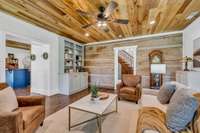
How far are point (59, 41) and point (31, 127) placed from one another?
386 centimetres

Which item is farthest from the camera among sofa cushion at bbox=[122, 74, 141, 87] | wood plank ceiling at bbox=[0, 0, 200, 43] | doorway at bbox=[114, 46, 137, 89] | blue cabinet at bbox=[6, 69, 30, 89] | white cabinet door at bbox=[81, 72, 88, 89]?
blue cabinet at bbox=[6, 69, 30, 89]

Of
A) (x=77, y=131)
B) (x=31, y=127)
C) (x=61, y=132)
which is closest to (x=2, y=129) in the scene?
(x=31, y=127)

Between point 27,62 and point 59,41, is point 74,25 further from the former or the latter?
point 27,62

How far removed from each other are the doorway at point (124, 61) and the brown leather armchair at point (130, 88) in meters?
1.48

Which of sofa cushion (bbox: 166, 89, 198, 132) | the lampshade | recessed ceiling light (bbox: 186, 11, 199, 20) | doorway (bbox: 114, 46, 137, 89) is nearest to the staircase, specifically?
doorway (bbox: 114, 46, 137, 89)

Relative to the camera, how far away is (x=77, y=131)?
2219mm

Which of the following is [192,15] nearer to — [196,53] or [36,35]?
[196,53]

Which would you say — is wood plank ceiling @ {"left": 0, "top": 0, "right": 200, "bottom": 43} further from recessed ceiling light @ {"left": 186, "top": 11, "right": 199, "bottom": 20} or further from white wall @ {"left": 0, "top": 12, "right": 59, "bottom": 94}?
white wall @ {"left": 0, "top": 12, "right": 59, "bottom": 94}

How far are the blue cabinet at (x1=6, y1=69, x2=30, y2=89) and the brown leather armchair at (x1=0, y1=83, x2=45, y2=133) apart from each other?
16.4 ft

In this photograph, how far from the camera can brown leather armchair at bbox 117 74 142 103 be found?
12.3 feet

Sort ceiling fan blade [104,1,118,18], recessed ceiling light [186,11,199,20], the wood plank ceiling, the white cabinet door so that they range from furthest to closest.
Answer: the white cabinet door < recessed ceiling light [186,11,199,20] < the wood plank ceiling < ceiling fan blade [104,1,118,18]

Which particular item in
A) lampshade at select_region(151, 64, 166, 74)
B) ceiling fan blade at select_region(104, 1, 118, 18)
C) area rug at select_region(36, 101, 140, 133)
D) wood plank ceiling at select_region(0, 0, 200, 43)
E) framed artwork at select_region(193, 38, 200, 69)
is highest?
wood plank ceiling at select_region(0, 0, 200, 43)

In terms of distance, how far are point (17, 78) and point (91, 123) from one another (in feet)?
19.6

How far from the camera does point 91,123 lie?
2516mm
